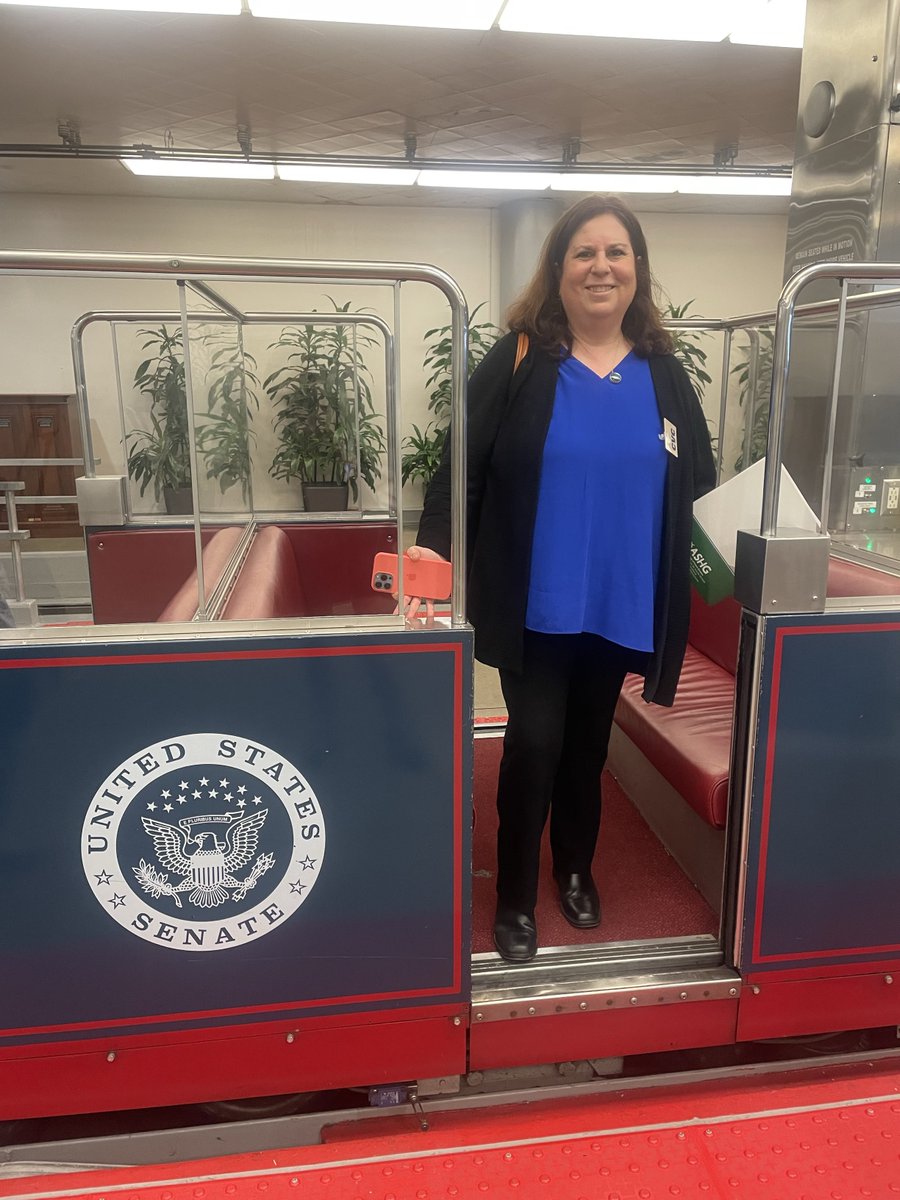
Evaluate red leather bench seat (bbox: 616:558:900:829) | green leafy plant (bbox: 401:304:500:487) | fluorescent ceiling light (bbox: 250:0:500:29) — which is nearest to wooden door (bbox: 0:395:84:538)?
green leafy plant (bbox: 401:304:500:487)

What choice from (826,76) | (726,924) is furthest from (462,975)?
(826,76)

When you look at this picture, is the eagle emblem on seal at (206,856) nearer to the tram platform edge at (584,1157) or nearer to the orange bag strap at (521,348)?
the tram platform edge at (584,1157)

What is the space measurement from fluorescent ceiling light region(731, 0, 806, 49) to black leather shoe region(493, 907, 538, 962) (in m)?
3.44

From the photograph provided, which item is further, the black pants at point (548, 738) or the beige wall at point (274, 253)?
the beige wall at point (274, 253)

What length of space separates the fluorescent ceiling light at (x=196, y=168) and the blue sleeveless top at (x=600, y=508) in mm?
4587

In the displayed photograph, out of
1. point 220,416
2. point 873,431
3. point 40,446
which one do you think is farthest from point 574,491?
point 40,446

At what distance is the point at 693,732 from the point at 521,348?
1011 mm

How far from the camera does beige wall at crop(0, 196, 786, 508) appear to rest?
20.3 ft

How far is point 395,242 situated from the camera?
6.49m

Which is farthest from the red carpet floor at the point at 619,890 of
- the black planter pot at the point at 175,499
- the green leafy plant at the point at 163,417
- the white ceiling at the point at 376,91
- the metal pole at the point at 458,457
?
the black planter pot at the point at 175,499

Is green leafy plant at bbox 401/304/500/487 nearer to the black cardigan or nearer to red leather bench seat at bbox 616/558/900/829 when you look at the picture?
red leather bench seat at bbox 616/558/900/829

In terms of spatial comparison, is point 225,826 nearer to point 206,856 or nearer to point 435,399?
point 206,856

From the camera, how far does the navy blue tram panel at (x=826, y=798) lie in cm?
145

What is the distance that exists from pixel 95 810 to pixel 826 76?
2.88 m
